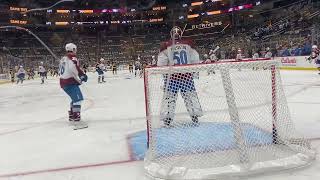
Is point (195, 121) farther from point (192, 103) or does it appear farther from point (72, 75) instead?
point (72, 75)

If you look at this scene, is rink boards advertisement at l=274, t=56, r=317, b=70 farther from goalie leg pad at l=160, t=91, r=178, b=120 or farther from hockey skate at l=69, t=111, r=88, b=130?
goalie leg pad at l=160, t=91, r=178, b=120

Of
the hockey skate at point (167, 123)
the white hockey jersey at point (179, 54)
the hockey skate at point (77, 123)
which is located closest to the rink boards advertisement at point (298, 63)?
the white hockey jersey at point (179, 54)

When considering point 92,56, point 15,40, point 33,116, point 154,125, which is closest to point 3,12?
point 15,40

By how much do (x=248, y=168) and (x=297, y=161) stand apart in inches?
18.5

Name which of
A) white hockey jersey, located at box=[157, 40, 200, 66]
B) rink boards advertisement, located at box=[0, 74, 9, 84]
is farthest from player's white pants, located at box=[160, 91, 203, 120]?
rink boards advertisement, located at box=[0, 74, 9, 84]

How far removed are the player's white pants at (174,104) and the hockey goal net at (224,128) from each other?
2 cm

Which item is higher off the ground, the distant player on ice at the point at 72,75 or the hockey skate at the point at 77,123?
the distant player on ice at the point at 72,75

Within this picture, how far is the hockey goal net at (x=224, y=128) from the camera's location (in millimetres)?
3594

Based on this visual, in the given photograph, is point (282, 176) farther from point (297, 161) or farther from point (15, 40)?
point (15, 40)

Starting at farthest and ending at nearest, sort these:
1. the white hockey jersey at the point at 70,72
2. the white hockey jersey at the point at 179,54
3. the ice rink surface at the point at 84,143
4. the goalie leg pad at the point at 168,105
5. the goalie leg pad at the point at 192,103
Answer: the white hockey jersey at the point at 70,72 → the white hockey jersey at the point at 179,54 → the goalie leg pad at the point at 192,103 → the goalie leg pad at the point at 168,105 → the ice rink surface at the point at 84,143

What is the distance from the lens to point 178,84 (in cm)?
472

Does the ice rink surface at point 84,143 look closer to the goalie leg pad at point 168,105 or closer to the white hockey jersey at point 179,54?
the goalie leg pad at point 168,105

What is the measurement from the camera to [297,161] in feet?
11.7

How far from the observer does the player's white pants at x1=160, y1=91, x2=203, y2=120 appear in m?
4.73
